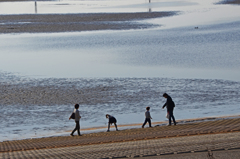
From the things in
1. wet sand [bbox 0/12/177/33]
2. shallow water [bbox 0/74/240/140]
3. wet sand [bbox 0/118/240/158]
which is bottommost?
wet sand [bbox 0/118/240/158]

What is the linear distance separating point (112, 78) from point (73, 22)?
37170 mm

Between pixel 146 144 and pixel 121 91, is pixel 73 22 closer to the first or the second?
pixel 121 91

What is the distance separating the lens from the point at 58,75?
28.5 m

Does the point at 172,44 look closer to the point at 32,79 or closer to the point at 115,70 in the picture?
the point at 115,70

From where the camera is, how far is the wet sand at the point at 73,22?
2231 inches

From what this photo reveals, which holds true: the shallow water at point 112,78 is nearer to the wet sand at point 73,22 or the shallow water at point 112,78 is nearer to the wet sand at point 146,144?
the wet sand at point 146,144

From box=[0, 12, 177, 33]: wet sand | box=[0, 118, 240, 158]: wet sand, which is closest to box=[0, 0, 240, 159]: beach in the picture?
box=[0, 118, 240, 158]: wet sand

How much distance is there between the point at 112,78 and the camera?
26.8 metres

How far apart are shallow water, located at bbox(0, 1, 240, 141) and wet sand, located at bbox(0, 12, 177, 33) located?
8713 mm

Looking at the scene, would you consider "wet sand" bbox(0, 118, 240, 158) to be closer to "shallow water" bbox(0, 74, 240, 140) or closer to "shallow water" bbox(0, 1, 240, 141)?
"shallow water" bbox(0, 74, 240, 140)

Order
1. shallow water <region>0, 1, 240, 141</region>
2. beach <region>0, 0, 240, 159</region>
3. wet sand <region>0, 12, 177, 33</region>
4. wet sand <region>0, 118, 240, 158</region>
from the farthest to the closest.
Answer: wet sand <region>0, 12, 177, 33</region>
shallow water <region>0, 1, 240, 141</region>
beach <region>0, 0, 240, 159</region>
wet sand <region>0, 118, 240, 158</region>

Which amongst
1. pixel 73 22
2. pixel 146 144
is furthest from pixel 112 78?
pixel 73 22

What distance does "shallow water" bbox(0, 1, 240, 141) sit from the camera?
1992 cm

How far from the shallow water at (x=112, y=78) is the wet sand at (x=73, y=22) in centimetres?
871
